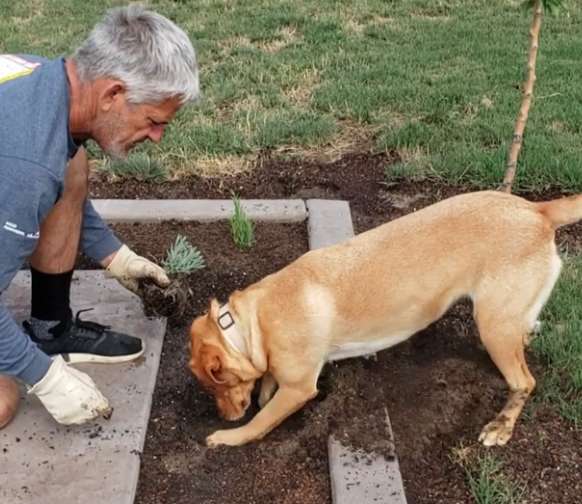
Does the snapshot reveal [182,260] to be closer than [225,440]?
No

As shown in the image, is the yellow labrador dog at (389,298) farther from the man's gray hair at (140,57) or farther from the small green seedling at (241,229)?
the small green seedling at (241,229)

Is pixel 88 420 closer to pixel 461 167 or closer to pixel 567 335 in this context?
pixel 567 335

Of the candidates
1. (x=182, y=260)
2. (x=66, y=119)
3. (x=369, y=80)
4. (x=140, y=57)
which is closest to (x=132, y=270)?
(x=182, y=260)

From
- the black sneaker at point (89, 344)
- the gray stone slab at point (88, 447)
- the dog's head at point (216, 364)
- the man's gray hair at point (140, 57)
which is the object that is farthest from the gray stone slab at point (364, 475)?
the man's gray hair at point (140, 57)

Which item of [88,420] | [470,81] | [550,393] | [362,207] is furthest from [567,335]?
[470,81]

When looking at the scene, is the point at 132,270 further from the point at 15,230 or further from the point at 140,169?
the point at 140,169

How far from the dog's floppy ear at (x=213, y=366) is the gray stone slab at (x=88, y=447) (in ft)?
1.23

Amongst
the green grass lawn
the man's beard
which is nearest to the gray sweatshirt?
the man's beard

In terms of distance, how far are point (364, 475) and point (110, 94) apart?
1664mm

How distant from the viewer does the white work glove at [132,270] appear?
12.4ft

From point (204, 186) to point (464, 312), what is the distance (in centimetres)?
209

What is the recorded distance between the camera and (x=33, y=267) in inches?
135

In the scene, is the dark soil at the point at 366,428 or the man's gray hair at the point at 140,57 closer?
the man's gray hair at the point at 140,57

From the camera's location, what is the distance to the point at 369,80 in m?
6.87
